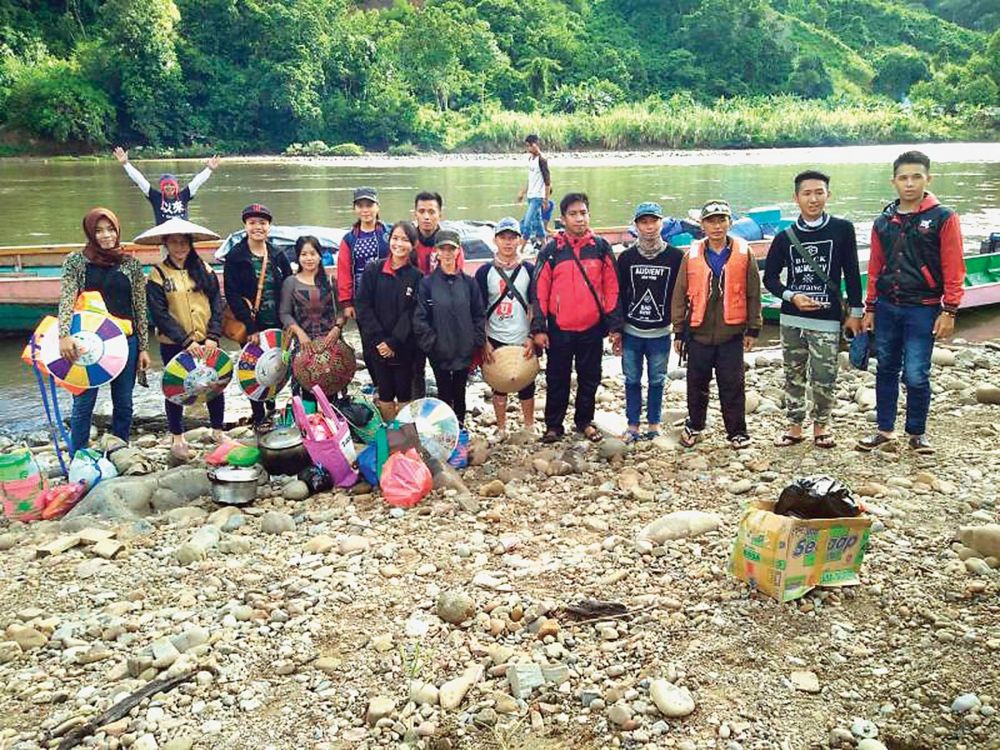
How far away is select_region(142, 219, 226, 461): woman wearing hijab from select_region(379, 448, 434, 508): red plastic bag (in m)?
1.86

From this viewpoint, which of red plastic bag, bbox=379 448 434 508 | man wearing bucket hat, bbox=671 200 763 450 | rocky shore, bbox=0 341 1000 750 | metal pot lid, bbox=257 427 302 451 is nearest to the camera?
rocky shore, bbox=0 341 1000 750

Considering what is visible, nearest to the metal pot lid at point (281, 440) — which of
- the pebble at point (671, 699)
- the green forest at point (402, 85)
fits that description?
the pebble at point (671, 699)

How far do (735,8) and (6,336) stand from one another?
8126cm

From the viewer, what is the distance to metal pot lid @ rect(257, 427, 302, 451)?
19.7ft

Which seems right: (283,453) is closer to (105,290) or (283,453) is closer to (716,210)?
(105,290)

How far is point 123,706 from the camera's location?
11.4ft

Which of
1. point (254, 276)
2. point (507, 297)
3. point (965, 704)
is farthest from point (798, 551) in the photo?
point (254, 276)

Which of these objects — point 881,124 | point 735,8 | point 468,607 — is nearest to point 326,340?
point 468,607

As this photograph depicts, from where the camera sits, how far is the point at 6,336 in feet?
37.0

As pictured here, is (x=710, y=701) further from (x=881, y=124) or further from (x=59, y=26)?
(x=59, y=26)

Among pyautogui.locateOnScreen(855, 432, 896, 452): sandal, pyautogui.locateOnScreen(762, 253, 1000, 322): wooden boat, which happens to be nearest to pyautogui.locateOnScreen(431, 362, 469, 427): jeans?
pyautogui.locateOnScreen(855, 432, 896, 452): sandal

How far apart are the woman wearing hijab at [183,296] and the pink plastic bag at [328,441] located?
1027mm

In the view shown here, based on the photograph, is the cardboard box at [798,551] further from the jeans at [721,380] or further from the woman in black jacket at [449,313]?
the woman in black jacket at [449,313]

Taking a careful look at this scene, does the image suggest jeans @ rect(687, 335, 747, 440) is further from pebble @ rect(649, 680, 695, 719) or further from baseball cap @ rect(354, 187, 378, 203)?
pebble @ rect(649, 680, 695, 719)
